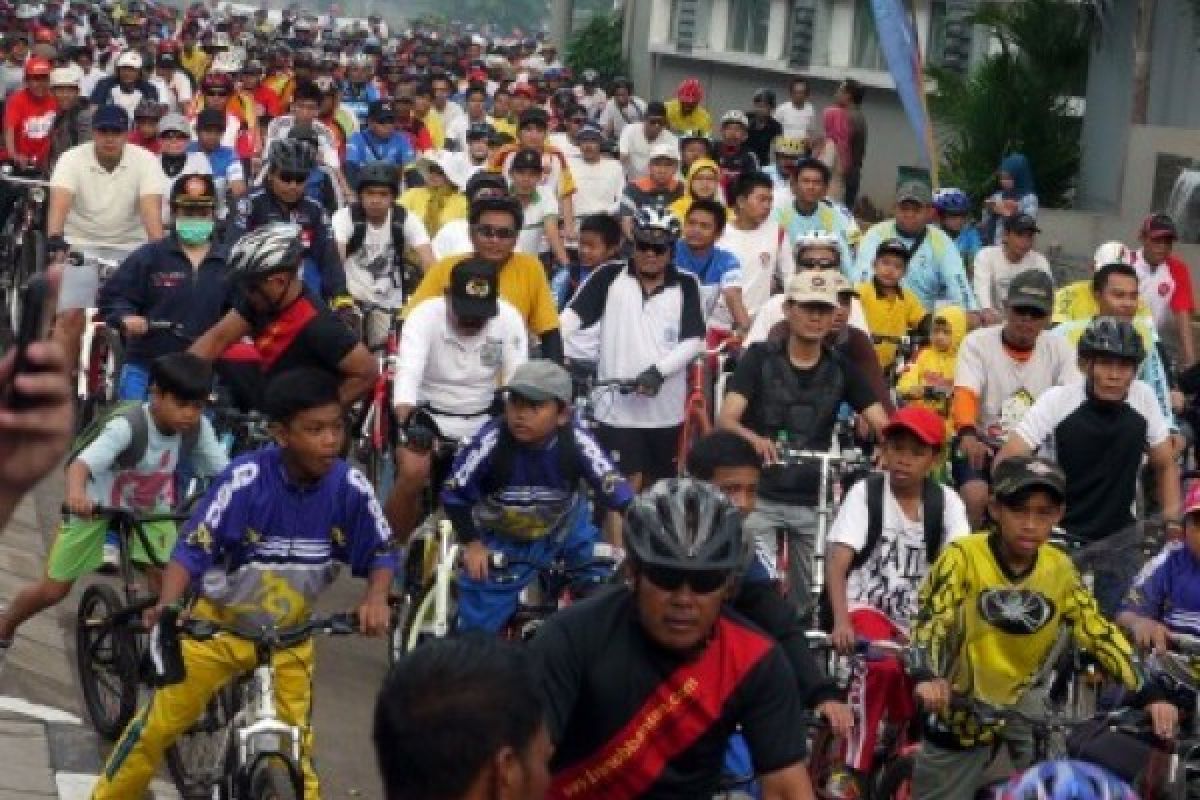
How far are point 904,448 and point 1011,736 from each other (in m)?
1.38

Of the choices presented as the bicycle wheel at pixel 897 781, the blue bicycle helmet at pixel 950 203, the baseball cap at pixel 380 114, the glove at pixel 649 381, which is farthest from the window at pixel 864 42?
the bicycle wheel at pixel 897 781

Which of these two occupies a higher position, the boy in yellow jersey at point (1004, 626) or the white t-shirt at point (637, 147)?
the white t-shirt at point (637, 147)

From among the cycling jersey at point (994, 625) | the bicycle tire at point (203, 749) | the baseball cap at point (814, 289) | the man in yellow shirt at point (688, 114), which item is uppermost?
the man in yellow shirt at point (688, 114)

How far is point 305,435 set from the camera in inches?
345

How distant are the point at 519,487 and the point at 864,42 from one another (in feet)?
97.5

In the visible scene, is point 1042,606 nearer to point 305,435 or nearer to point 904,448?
point 904,448

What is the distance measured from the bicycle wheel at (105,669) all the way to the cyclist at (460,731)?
21.0 feet

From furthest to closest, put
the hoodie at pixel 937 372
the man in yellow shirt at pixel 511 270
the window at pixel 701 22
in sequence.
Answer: the window at pixel 701 22
the hoodie at pixel 937 372
the man in yellow shirt at pixel 511 270

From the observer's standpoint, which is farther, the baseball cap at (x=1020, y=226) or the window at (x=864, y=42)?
the window at (x=864, y=42)

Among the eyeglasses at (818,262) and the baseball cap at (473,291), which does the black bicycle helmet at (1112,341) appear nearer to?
the baseball cap at (473,291)

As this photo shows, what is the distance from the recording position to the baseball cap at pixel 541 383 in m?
10.6

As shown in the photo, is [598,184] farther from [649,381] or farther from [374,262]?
[649,381]

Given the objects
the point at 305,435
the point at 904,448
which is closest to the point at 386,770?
the point at 305,435

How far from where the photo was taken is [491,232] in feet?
43.4
